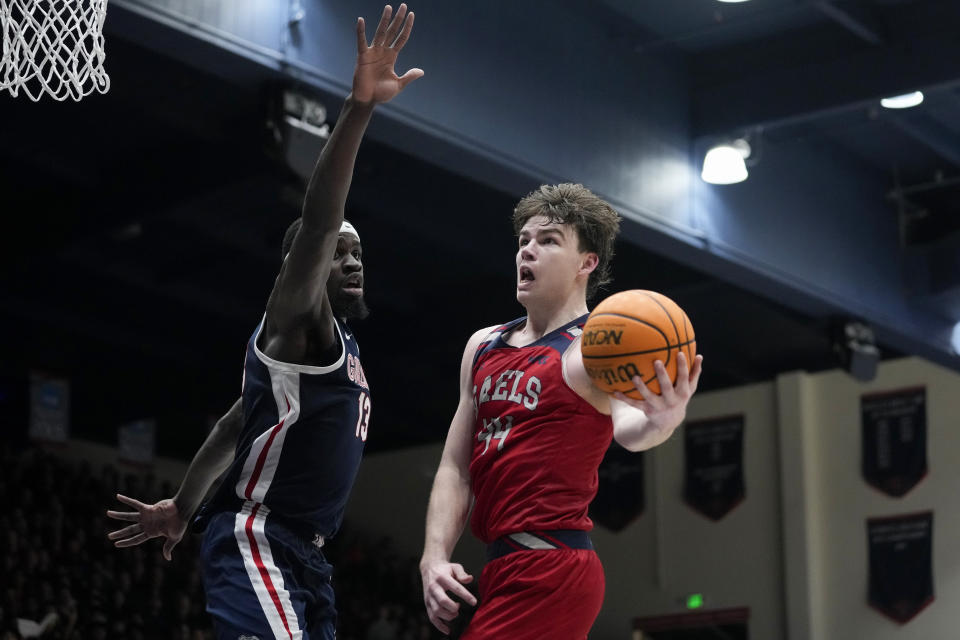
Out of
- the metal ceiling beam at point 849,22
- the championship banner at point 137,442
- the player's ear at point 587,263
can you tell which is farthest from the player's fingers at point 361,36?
the championship banner at point 137,442

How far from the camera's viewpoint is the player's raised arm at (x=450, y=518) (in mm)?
3619

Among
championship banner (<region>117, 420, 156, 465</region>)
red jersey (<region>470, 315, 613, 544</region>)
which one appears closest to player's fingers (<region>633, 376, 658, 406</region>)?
red jersey (<region>470, 315, 613, 544</region>)

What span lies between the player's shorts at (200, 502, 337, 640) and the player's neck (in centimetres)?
106

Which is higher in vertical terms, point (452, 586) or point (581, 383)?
point (581, 383)

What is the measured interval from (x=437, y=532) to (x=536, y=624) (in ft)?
1.33

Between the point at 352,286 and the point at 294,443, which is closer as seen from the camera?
the point at 294,443

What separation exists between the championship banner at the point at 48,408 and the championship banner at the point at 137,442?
1515 mm

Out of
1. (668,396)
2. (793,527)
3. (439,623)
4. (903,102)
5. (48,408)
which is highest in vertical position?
(903,102)

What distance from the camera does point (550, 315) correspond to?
4.02 m

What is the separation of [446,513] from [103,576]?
10.9 m

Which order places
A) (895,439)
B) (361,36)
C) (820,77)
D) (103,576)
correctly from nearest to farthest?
1. (361,36)
2. (820,77)
3. (103,576)
4. (895,439)

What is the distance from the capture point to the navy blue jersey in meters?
4.28

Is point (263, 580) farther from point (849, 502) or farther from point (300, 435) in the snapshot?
point (849, 502)

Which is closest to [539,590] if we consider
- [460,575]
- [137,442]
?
[460,575]
